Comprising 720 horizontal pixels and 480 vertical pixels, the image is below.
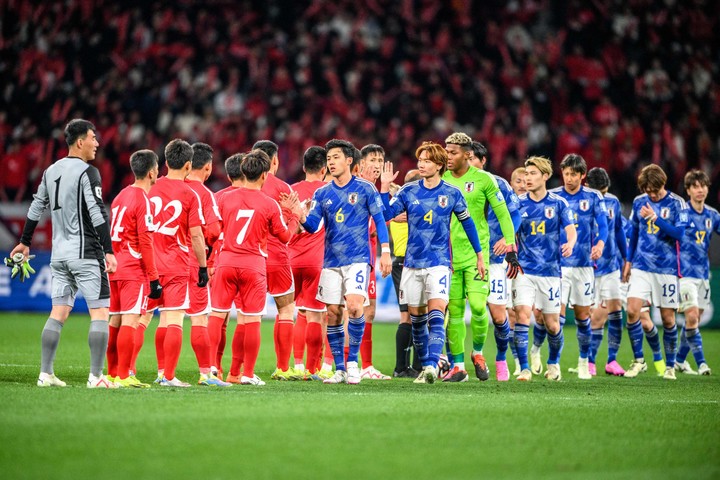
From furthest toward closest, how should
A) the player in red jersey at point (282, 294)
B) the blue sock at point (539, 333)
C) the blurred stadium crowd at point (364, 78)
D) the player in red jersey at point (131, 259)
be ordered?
the blurred stadium crowd at point (364, 78)
the blue sock at point (539, 333)
the player in red jersey at point (282, 294)
the player in red jersey at point (131, 259)

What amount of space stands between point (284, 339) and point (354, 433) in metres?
4.14

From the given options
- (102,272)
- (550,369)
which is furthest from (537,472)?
(550,369)

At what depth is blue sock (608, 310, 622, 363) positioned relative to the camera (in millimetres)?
13258

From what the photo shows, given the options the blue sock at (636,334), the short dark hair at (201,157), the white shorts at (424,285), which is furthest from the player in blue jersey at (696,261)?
the short dark hair at (201,157)

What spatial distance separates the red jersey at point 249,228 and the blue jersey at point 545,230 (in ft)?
11.3

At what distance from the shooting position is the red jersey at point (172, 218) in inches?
370

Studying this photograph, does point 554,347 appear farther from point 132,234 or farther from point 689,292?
point 132,234

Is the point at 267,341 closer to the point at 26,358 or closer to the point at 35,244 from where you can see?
the point at 26,358

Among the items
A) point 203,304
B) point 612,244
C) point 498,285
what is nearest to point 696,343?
point 612,244

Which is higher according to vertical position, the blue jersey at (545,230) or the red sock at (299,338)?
the blue jersey at (545,230)

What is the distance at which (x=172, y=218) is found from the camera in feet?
31.0

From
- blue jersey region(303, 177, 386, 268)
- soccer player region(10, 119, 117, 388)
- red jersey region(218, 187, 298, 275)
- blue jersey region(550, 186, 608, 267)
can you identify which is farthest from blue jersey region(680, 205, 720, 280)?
soccer player region(10, 119, 117, 388)

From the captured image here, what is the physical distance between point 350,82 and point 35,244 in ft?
27.5

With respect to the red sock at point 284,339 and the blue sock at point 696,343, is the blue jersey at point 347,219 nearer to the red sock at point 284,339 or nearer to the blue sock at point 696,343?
the red sock at point 284,339
